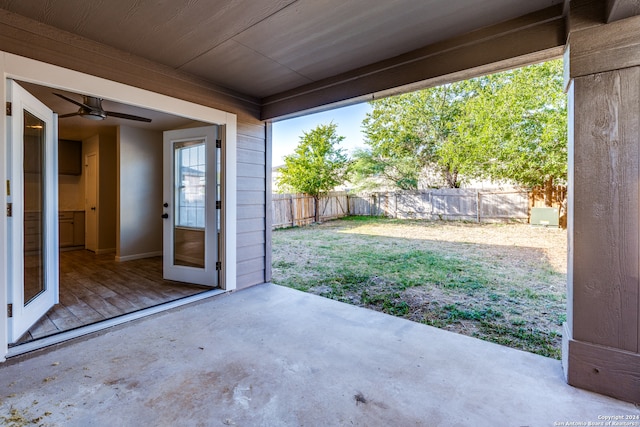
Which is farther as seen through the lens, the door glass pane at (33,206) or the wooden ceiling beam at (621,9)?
the door glass pane at (33,206)

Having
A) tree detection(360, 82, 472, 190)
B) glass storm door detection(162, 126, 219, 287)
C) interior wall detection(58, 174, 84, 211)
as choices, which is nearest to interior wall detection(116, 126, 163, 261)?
glass storm door detection(162, 126, 219, 287)

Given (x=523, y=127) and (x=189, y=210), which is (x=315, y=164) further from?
(x=189, y=210)

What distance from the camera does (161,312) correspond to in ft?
9.79

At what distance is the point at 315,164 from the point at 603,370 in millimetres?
9876

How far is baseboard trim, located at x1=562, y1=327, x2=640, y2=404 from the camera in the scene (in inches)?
67.7

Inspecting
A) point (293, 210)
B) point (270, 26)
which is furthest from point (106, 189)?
point (293, 210)

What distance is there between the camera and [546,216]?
26.9 feet

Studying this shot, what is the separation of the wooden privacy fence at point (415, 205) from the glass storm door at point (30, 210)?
22.3ft

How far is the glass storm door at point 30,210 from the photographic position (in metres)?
2.23

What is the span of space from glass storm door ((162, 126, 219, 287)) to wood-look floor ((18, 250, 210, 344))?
0.74 feet

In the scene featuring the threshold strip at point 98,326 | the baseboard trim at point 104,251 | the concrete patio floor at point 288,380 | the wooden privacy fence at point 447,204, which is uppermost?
the wooden privacy fence at point 447,204

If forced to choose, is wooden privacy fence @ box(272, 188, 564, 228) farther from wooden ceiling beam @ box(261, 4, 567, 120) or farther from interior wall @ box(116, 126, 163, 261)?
wooden ceiling beam @ box(261, 4, 567, 120)

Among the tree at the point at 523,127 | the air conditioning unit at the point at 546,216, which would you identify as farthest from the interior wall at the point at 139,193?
the air conditioning unit at the point at 546,216

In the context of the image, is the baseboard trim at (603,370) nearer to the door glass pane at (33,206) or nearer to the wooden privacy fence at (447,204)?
the door glass pane at (33,206)
